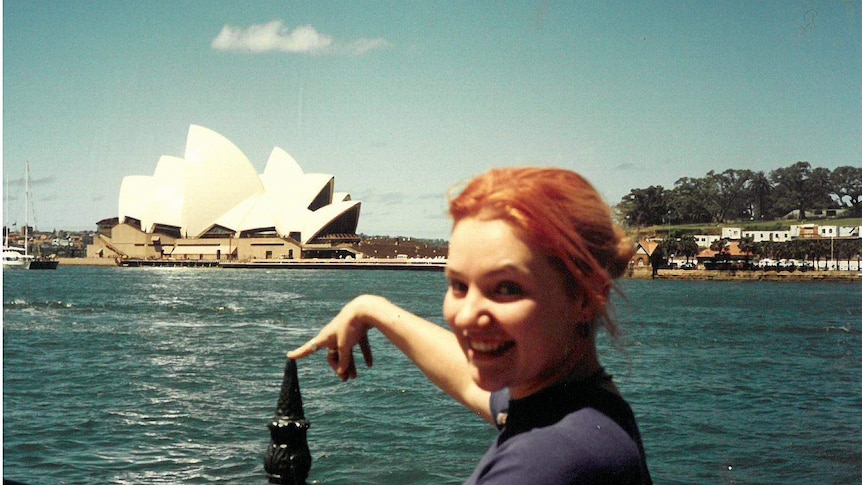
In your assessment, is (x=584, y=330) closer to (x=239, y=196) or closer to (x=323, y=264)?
(x=239, y=196)

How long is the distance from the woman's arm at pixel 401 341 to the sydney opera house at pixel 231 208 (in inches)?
1354

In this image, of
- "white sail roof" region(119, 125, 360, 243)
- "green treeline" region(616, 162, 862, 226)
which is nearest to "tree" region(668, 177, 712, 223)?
"green treeline" region(616, 162, 862, 226)

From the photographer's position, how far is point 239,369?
9.76 metres

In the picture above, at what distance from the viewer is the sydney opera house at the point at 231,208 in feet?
114

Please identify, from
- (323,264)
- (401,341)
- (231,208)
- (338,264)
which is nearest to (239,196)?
(231,208)

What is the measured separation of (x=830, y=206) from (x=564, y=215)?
39910 millimetres

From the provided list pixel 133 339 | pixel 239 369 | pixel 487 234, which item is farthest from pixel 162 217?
pixel 487 234

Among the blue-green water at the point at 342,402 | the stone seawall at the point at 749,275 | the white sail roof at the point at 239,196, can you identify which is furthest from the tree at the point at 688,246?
the blue-green water at the point at 342,402

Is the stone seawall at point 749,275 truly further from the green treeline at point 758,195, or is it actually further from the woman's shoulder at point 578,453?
the woman's shoulder at point 578,453

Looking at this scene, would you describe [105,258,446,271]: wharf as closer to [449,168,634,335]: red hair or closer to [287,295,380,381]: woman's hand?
[287,295,380,381]: woman's hand

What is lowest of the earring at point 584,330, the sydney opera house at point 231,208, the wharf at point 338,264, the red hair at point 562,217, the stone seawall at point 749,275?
the stone seawall at point 749,275

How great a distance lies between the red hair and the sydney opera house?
113ft

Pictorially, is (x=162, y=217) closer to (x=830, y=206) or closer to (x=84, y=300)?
(x=84, y=300)

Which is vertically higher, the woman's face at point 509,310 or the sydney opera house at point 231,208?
the sydney opera house at point 231,208
